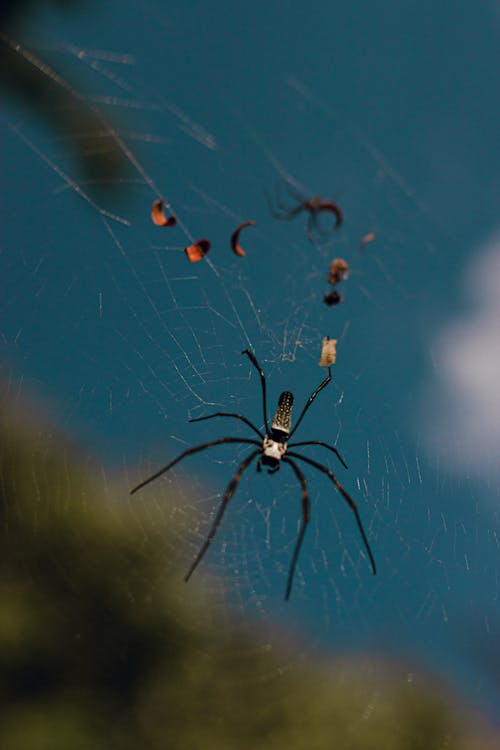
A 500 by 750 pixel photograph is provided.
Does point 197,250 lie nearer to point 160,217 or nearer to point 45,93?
point 160,217

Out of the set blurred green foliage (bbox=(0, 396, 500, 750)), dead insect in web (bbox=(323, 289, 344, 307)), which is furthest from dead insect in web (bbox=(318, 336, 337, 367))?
blurred green foliage (bbox=(0, 396, 500, 750))

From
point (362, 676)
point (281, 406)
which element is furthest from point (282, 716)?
point (281, 406)

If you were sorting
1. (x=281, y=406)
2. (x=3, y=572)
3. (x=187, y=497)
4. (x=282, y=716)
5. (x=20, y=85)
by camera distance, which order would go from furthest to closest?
(x=282, y=716) → (x=3, y=572) → (x=187, y=497) → (x=281, y=406) → (x=20, y=85)

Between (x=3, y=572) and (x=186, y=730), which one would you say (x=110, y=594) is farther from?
(x=186, y=730)

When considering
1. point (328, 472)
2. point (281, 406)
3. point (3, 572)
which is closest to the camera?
point (328, 472)

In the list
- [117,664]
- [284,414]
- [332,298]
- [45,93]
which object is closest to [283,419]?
[284,414]
